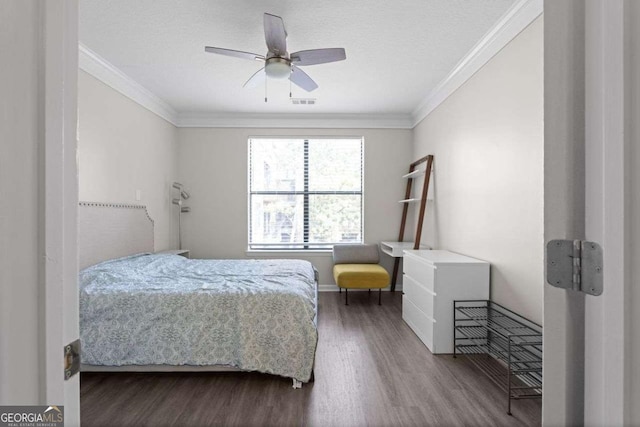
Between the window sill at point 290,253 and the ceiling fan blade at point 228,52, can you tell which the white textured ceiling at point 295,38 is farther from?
the window sill at point 290,253

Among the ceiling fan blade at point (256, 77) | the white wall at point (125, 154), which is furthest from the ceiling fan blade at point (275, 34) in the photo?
the white wall at point (125, 154)

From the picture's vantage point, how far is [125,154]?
12.0 ft

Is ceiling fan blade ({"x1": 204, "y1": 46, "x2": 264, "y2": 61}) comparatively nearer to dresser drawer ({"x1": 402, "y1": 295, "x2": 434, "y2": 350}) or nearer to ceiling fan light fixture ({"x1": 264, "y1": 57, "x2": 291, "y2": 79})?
ceiling fan light fixture ({"x1": 264, "y1": 57, "x2": 291, "y2": 79})

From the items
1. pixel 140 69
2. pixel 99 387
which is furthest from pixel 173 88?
pixel 99 387

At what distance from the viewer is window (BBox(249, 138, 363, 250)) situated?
512 cm

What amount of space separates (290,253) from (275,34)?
329 centimetres

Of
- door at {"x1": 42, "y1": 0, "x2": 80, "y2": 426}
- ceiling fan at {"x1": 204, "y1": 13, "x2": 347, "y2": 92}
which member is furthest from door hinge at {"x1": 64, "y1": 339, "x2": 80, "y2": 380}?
ceiling fan at {"x1": 204, "y1": 13, "x2": 347, "y2": 92}

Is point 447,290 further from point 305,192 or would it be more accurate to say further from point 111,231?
point 111,231

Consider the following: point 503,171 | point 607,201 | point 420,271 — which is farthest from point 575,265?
point 420,271

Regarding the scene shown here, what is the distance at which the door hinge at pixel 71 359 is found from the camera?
1.96ft

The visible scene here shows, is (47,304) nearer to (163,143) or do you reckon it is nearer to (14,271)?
(14,271)

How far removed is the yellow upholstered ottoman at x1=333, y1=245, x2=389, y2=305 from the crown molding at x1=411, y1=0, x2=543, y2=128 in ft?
7.10

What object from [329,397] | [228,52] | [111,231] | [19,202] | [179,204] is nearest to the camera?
[19,202]

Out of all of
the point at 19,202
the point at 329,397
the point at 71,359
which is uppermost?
the point at 19,202
